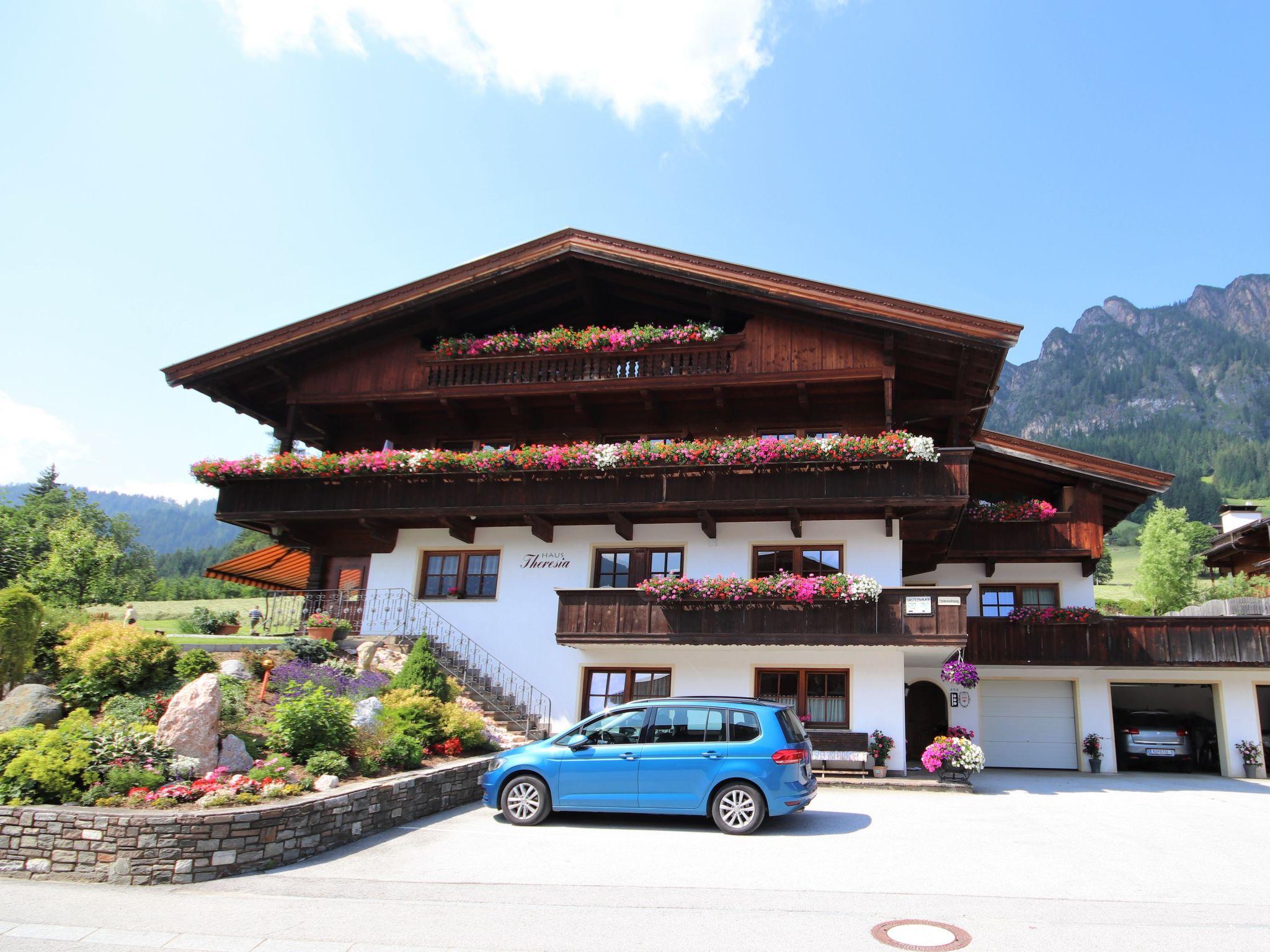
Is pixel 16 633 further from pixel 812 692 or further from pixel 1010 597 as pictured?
pixel 1010 597

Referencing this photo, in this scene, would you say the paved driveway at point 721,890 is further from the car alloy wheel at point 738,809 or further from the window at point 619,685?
the window at point 619,685

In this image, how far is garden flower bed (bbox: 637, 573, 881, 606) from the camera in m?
17.8

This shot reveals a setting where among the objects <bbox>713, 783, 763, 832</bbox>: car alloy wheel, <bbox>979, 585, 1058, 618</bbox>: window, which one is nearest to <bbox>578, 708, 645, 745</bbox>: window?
<bbox>713, 783, 763, 832</bbox>: car alloy wheel

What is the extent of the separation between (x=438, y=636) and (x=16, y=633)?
9.13 metres

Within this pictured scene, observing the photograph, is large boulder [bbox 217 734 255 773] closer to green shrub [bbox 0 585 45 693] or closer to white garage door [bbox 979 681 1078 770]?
green shrub [bbox 0 585 45 693]

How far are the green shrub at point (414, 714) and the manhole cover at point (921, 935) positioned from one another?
871 cm

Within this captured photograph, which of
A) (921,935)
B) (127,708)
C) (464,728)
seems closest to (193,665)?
(127,708)

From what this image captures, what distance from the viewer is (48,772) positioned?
33.6ft

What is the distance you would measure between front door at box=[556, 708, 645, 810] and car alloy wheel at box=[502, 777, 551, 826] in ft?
0.89

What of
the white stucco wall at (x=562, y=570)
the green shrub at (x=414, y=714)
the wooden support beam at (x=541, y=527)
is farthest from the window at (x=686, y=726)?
the wooden support beam at (x=541, y=527)

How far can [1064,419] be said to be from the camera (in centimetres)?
19188

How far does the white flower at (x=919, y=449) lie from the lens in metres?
17.9

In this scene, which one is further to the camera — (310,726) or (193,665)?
(193,665)

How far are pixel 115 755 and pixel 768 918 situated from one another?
8240 mm
